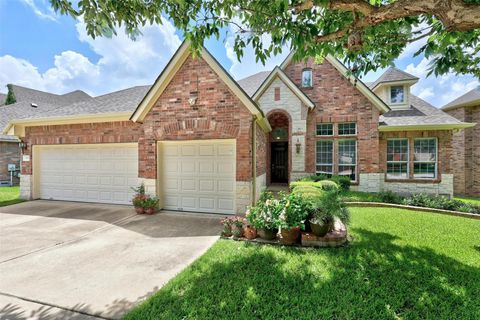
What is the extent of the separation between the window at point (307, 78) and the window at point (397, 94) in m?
5.28

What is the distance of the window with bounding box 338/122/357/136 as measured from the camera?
38.8 ft

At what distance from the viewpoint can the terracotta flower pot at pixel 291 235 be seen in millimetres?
4980

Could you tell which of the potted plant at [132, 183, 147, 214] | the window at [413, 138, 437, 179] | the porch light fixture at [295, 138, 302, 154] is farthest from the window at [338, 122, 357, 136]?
the potted plant at [132, 183, 147, 214]

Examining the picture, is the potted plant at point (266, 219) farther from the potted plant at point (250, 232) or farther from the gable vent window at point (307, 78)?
the gable vent window at point (307, 78)

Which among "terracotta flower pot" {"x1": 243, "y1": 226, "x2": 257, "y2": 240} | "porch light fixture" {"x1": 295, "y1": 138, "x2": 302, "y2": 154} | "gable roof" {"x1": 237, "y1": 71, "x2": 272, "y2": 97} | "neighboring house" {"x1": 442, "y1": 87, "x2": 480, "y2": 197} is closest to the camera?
"terracotta flower pot" {"x1": 243, "y1": 226, "x2": 257, "y2": 240}

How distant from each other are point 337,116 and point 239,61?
8940 mm

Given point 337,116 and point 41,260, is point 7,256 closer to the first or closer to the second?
point 41,260

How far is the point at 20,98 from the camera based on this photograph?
2202 centimetres

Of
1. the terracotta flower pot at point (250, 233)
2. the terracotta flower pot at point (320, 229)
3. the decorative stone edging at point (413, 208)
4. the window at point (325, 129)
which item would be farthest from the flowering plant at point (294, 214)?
the window at point (325, 129)

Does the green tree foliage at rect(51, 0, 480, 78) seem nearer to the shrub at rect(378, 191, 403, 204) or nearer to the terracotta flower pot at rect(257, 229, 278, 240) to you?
the terracotta flower pot at rect(257, 229, 278, 240)

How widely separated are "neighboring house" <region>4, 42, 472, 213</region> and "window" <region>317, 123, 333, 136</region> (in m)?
0.05

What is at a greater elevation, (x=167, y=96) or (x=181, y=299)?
(x=167, y=96)

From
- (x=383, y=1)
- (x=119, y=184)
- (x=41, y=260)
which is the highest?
(x=383, y=1)

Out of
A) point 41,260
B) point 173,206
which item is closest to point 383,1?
point 173,206
